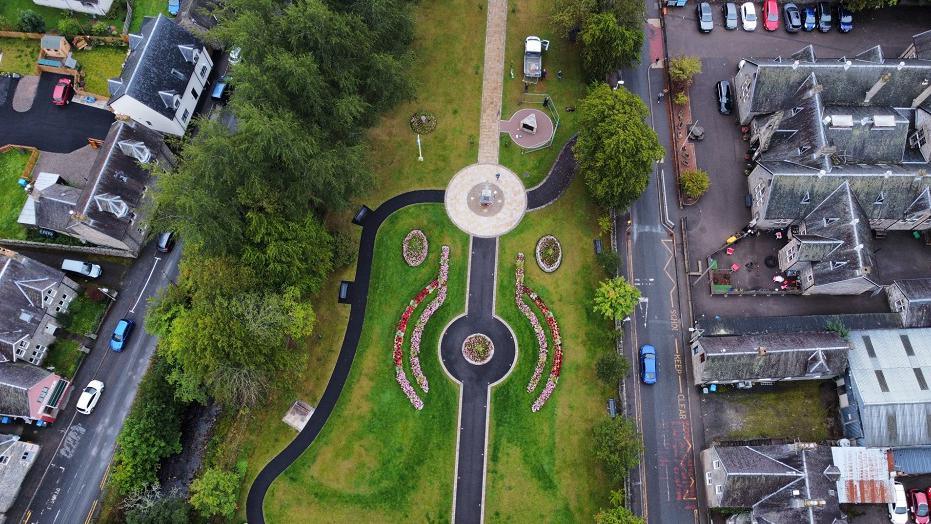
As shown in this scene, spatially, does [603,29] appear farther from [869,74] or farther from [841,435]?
[841,435]

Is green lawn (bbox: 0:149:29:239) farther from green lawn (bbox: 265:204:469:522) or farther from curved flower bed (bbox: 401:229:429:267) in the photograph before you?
curved flower bed (bbox: 401:229:429:267)

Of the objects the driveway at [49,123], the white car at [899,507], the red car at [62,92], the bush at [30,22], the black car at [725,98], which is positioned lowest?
the white car at [899,507]

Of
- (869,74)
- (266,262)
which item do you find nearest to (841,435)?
(869,74)

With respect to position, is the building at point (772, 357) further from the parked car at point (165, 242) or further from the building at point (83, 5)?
the building at point (83, 5)

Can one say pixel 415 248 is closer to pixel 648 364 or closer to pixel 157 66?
pixel 648 364

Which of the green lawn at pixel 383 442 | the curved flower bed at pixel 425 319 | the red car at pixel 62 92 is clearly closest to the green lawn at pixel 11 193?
the red car at pixel 62 92

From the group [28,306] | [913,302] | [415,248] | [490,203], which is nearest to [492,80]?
[490,203]
